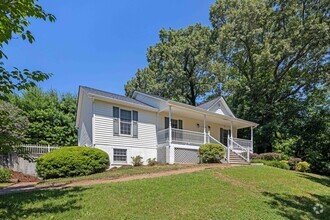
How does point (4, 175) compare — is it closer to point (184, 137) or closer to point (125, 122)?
point (125, 122)

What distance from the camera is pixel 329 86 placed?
26.4 m

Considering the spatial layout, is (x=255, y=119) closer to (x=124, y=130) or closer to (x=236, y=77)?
(x=236, y=77)

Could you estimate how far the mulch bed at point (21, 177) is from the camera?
608 inches

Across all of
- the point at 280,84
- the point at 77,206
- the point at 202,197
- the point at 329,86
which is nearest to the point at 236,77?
the point at 280,84

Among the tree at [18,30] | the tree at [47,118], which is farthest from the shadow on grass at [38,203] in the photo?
the tree at [47,118]

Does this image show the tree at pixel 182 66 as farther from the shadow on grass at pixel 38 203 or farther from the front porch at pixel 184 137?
the shadow on grass at pixel 38 203

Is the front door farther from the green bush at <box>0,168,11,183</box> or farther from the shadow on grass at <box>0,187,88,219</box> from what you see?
the shadow on grass at <box>0,187,88,219</box>

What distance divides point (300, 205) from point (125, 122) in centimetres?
1177

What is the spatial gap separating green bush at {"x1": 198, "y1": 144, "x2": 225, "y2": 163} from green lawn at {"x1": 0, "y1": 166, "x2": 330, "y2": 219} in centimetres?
595

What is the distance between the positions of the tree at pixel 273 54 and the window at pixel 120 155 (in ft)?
49.7

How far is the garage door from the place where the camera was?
732 inches

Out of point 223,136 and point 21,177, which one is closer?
point 21,177

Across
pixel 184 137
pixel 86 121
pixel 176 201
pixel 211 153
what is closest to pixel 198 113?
pixel 184 137

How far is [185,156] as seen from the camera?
62.7 feet
